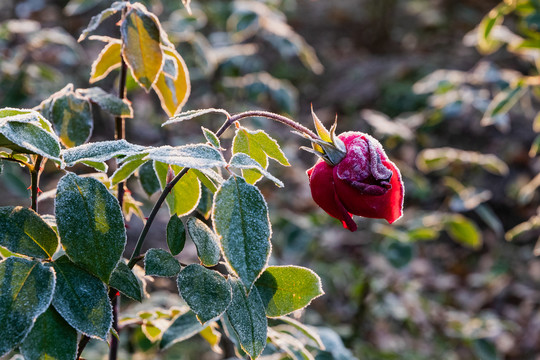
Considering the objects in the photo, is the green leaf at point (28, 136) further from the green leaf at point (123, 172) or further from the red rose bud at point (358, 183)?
the red rose bud at point (358, 183)

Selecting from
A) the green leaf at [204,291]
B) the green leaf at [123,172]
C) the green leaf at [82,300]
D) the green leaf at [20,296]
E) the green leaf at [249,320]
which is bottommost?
the green leaf at [249,320]

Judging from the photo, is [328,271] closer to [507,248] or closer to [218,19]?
[507,248]

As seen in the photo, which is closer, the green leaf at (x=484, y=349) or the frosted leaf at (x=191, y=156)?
the frosted leaf at (x=191, y=156)

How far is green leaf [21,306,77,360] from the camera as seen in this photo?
0.49 meters

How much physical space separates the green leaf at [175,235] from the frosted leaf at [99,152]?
13cm

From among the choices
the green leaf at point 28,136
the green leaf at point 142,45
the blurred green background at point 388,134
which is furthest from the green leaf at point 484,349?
the green leaf at point 28,136

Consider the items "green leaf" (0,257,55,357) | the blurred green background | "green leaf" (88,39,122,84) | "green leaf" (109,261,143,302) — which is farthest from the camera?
the blurred green background

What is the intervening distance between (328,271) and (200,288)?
62.7 inches

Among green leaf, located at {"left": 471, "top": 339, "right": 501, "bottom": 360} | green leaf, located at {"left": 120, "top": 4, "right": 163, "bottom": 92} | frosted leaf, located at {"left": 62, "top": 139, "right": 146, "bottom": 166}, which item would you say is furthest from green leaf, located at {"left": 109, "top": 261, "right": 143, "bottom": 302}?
green leaf, located at {"left": 471, "top": 339, "right": 501, "bottom": 360}

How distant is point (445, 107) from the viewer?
1.67 m

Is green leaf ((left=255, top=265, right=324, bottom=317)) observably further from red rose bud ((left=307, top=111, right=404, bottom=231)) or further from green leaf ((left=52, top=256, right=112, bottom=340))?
green leaf ((left=52, top=256, right=112, bottom=340))

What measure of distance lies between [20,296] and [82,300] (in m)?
0.05

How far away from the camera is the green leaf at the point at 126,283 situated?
0.56 metres

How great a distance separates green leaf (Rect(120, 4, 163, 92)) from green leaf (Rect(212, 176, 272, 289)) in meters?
0.26
